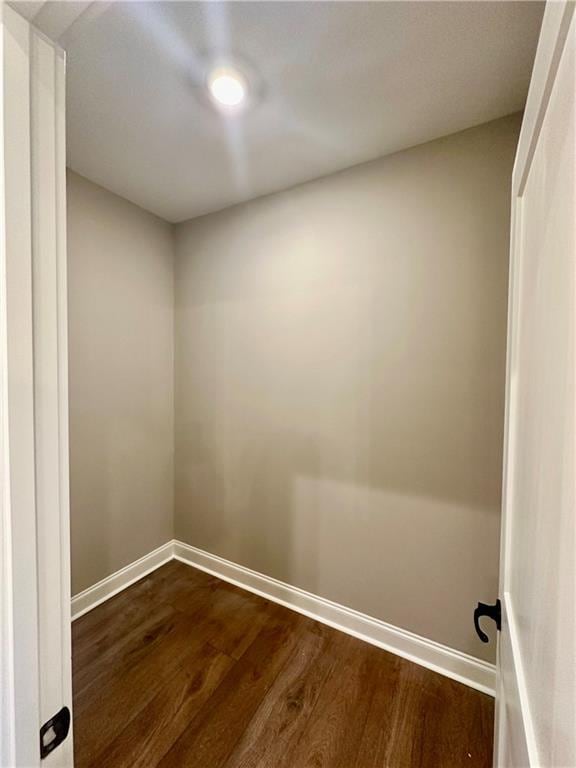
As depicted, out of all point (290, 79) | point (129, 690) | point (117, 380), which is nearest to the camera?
point (290, 79)

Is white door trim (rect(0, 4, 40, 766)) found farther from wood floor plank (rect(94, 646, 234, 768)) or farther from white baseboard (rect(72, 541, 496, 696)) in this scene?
white baseboard (rect(72, 541, 496, 696))

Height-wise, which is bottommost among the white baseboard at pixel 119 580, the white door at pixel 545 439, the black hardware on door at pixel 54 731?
the white baseboard at pixel 119 580

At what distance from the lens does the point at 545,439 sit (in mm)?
487

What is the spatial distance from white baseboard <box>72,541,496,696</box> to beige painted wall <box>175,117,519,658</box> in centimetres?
5

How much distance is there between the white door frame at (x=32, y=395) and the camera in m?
0.48

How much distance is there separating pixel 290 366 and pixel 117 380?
115 cm

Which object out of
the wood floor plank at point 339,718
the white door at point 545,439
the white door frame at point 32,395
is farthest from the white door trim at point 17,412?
the wood floor plank at point 339,718

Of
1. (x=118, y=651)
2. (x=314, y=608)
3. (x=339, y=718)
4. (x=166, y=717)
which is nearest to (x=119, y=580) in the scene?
(x=118, y=651)

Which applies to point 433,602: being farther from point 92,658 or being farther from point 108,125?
point 108,125

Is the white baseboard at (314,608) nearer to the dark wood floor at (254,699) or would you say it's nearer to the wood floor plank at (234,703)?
the dark wood floor at (254,699)

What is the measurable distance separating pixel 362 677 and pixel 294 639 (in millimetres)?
384

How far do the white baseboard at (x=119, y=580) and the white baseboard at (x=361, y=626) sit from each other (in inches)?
8.9

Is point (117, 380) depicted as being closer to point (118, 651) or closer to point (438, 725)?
point (118, 651)

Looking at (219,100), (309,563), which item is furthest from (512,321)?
(309,563)
